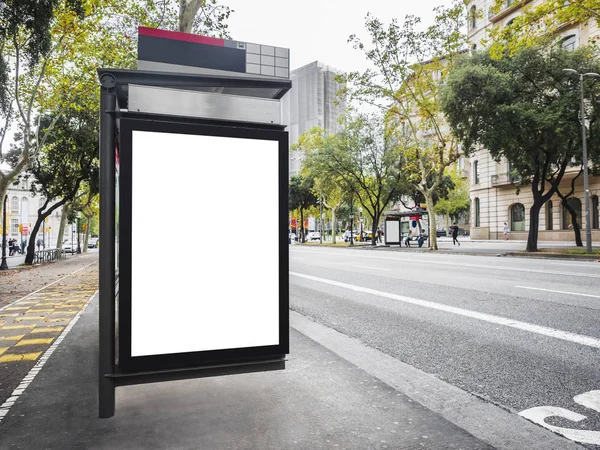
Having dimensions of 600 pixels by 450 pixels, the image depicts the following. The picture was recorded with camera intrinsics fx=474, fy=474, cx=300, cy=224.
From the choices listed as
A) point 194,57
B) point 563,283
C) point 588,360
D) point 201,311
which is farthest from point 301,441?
point 563,283

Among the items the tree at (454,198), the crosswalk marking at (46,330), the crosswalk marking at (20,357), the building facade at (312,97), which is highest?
the building facade at (312,97)

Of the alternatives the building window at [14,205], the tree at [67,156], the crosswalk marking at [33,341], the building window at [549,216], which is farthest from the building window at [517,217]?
the building window at [14,205]

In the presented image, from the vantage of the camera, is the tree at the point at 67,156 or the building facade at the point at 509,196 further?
the building facade at the point at 509,196

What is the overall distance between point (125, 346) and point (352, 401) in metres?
1.68

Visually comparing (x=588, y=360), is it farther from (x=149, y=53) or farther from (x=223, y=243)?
(x=149, y=53)

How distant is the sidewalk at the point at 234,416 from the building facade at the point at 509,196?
3569cm

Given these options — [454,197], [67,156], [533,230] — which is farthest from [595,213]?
[67,156]

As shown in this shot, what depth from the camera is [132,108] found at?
9.53 ft

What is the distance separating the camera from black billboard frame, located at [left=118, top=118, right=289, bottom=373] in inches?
114

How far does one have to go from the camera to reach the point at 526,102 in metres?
22.5

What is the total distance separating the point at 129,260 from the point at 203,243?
0.47m

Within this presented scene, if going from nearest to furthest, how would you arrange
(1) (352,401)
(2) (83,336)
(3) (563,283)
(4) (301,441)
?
(4) (301,441) → (1) (352,401) → (2) (83,336) → (3) (563,283)

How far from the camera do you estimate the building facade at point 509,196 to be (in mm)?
35344

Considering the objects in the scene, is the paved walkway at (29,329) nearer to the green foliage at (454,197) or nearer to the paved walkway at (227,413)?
the paved walkway at (227,413)
